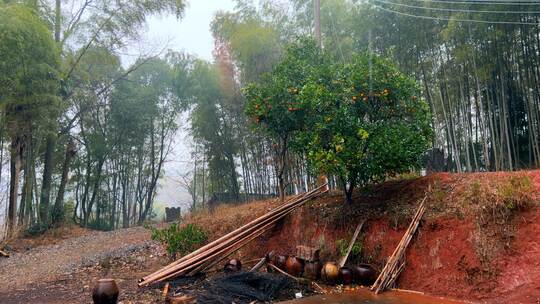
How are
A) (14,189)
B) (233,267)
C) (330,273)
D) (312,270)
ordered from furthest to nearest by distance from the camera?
(14,189) < (233,267) < (312,270) < (330,273)

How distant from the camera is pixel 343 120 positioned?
614 cm

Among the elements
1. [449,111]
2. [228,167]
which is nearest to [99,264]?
[228,167]

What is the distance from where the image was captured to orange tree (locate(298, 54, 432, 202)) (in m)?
5.89

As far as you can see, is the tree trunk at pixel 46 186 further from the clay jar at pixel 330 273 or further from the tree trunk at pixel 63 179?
the clay jar at pixel 330 273

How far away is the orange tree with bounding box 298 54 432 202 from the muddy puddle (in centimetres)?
160

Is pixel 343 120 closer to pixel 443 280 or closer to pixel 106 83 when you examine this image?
pixel 443 280

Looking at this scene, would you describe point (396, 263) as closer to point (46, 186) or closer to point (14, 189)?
point (14, 189)

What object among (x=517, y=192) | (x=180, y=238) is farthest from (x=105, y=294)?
(x=517, y=192)

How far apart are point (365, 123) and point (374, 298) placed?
2.42 m

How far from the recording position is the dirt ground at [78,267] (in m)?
5.47

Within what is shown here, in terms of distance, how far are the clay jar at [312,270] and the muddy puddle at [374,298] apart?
0.72 meters

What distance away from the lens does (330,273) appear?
5.69 metres

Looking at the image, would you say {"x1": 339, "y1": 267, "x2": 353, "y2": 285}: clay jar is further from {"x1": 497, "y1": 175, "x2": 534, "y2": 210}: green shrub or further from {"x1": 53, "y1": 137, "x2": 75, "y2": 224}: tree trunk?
{"x1": 53, "y1": 137, "x2": 75, "y2": 224}: tree trunk

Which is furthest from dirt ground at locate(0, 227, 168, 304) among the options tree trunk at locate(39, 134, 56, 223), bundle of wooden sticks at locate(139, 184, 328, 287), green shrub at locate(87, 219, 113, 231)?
green shrub at locate(87, 219, 113, 231)
